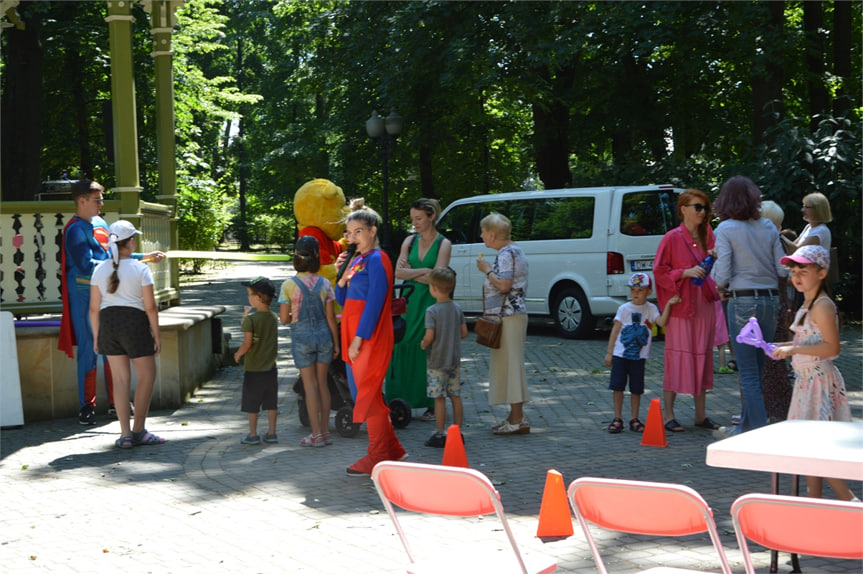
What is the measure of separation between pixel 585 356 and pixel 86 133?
52.5 ft

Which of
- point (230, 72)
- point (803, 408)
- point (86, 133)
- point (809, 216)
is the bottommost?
point (803, 408)

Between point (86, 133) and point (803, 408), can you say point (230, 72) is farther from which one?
point (803, 408)

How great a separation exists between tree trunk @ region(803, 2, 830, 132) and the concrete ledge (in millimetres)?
14096

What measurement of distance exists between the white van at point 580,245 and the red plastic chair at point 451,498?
11.4 metres

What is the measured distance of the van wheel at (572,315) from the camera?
15.3m

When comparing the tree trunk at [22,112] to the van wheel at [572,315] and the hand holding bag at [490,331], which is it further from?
the hand holding bag at [490,331]

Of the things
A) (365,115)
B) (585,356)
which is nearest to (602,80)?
(365,115)

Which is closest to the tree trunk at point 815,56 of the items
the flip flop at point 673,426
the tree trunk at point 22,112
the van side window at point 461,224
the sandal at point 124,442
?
the van side window at point 461,224

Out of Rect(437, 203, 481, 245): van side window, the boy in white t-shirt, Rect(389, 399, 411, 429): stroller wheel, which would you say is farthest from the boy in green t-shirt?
Rect(437, 203, 481, 245): van side window

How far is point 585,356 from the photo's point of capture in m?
13.5

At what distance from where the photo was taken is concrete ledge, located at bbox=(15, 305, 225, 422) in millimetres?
9383

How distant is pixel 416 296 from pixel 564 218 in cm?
750

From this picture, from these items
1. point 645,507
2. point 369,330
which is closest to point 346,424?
point 369,330

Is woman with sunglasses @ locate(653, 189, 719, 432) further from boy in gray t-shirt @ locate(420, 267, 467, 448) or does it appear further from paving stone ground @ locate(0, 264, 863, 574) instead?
boy in gray t-shirt @ locate(420, 267, 467, 448)
